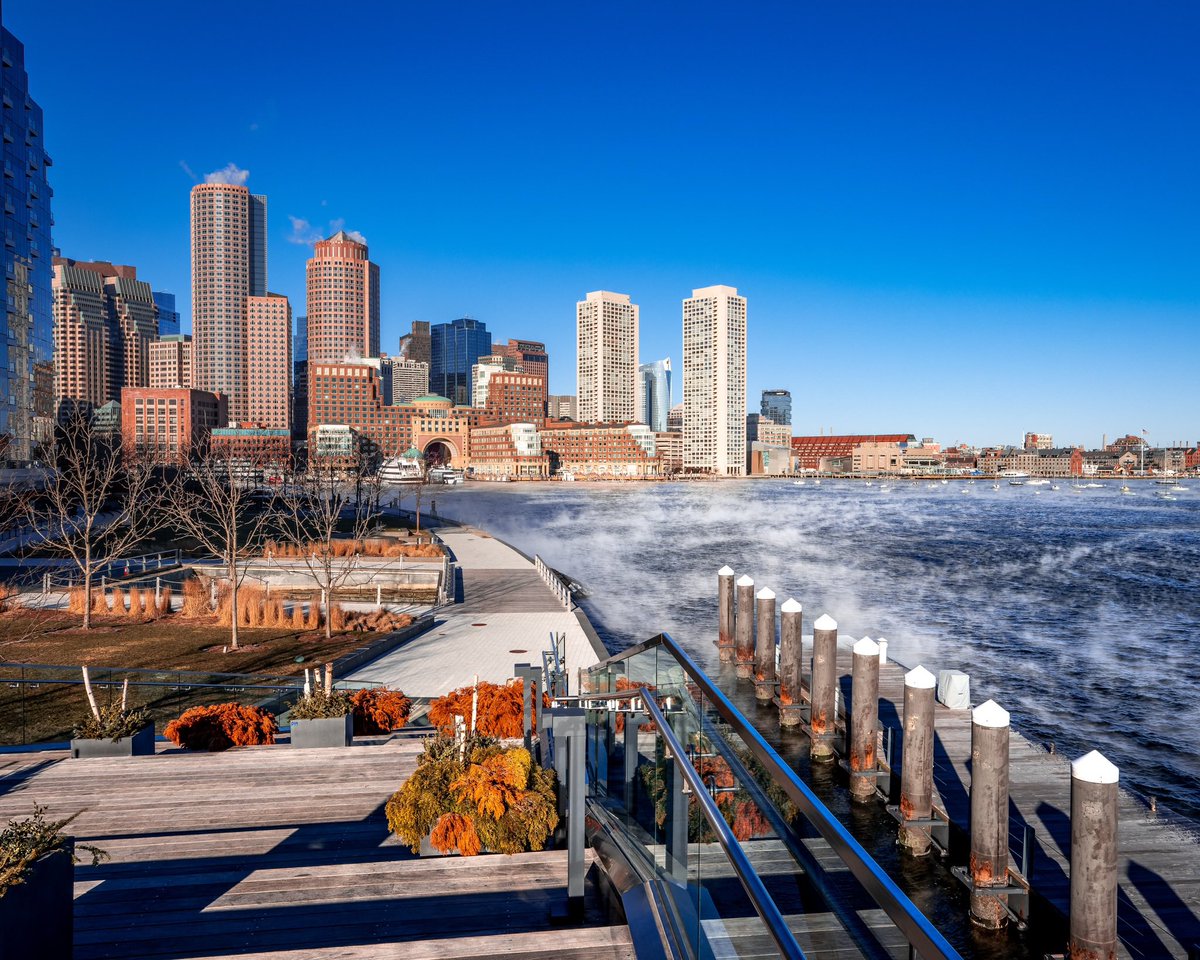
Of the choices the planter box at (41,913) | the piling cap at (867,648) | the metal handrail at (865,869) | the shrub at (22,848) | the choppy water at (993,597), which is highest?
the metal handrail at (865,869)

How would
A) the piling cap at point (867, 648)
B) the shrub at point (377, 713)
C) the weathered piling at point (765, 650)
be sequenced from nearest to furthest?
the piling cap at point (867, 648) → the shrub at point (377, 713) → the weathered piling at point (765, 650)

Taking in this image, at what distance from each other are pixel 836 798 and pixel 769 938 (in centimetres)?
1087

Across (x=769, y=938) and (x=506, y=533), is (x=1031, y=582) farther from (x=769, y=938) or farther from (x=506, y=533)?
(x=769, y=938)

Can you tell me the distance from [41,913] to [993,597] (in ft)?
154

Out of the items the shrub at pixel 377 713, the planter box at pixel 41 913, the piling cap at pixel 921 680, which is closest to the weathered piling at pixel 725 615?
the shrub at pixel 377 713

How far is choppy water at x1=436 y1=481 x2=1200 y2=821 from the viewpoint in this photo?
2309cm

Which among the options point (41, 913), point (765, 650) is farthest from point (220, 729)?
point (765, 650)

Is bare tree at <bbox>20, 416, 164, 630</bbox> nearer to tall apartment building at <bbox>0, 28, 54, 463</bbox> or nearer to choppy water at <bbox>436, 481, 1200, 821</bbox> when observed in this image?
tall apartment building at <bbox>0, 28, 54, 463</bbox>

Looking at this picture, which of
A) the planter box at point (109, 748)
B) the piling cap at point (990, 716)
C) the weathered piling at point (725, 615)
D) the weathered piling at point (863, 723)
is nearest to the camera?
the piling cap at point (990, 716)

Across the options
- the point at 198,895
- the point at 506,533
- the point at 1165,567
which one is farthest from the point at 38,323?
the point at 1165,567

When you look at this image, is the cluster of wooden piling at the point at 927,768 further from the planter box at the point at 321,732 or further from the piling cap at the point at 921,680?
the planter box at the point at 321,732

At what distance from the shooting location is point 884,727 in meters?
15.0

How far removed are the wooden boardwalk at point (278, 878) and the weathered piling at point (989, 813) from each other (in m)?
5.50

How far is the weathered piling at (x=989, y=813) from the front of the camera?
938 cm
